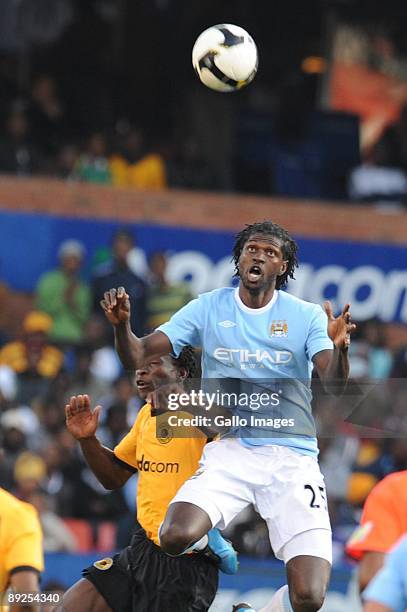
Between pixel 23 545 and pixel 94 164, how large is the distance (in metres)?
10.8

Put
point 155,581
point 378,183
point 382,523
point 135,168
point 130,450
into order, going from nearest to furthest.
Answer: point 382,523 < point 155,581 < point 130,450 < point 135,168 < point 378,183

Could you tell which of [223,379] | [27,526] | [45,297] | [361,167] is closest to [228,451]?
[223,379]

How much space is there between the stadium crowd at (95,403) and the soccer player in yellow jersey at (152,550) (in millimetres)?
2591

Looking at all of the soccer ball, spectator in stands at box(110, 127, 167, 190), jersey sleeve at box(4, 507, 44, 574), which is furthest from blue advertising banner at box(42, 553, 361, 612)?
spectator in stands at box(110, 127, 167, 190)

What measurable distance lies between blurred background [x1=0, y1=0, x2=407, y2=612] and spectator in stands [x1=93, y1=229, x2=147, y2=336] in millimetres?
28

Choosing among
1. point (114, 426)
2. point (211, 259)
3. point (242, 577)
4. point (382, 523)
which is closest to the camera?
point (382, 523)

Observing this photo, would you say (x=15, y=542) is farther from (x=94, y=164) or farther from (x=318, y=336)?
(x=94, y=164)

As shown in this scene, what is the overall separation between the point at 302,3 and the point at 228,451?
1494 centimetres

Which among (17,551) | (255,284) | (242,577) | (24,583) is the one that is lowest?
(242,577)

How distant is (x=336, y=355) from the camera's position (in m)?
8.46

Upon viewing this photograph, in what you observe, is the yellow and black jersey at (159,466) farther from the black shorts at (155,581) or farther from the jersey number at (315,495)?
the jersey number at (315,495)

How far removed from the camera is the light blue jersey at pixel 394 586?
5.99m

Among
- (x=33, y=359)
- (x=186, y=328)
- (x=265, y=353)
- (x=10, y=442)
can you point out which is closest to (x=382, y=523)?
(x=265, y=353)

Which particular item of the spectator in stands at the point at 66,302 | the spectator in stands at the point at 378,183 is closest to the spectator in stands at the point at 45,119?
the spectator in stands at the point at 66,302
